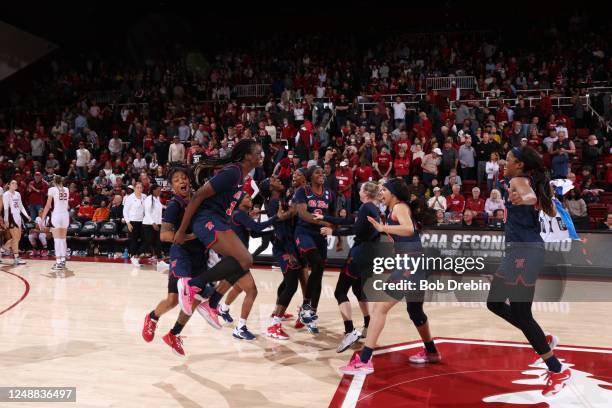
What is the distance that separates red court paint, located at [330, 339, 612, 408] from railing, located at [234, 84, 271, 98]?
17.0 metres

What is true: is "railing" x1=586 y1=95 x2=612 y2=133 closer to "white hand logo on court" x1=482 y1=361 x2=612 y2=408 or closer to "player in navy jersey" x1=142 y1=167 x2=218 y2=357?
"white hand logo on court" x1=482 y1=361 x2=612 y2=408

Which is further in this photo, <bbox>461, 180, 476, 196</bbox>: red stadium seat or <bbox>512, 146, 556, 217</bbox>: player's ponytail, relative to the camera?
→ <bbox>461, 180, 476, 196</bbox>: red stadium seat

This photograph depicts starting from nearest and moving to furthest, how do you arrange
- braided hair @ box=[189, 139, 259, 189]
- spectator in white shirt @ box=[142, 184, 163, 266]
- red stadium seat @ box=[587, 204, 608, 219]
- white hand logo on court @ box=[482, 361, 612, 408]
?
white hand logo on court @ box=[482, 361, 612, 408] → braided hair @ box=[189, 139, 259, 189] → red stadium seat @ box=[587, 204, 608, 219] → spectator in white shirt @ box=[142, 184, 163, 266]

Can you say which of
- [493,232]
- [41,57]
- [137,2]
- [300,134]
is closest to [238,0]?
[137,2]

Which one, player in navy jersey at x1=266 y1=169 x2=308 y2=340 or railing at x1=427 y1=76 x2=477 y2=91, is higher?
railing at x1=427 y1=76 x2=477 y2=91

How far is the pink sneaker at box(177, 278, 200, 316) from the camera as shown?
18.8ft

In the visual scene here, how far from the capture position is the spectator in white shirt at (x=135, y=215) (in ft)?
43.9

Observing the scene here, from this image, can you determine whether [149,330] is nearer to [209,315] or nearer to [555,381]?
[209,315]

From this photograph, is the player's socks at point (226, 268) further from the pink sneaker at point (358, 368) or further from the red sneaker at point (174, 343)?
the pink sneaker at point (358, 368)

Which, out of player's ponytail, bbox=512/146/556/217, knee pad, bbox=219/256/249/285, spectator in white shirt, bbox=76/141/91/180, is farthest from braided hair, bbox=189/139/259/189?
spectator in white shirt, bbox=76/141/91/180

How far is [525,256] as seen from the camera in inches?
203

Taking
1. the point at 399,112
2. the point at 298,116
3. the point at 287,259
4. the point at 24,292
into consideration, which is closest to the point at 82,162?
the point at 298,116

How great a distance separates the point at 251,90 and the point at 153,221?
34.7 feet

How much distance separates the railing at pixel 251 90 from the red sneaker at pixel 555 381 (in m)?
18.3
